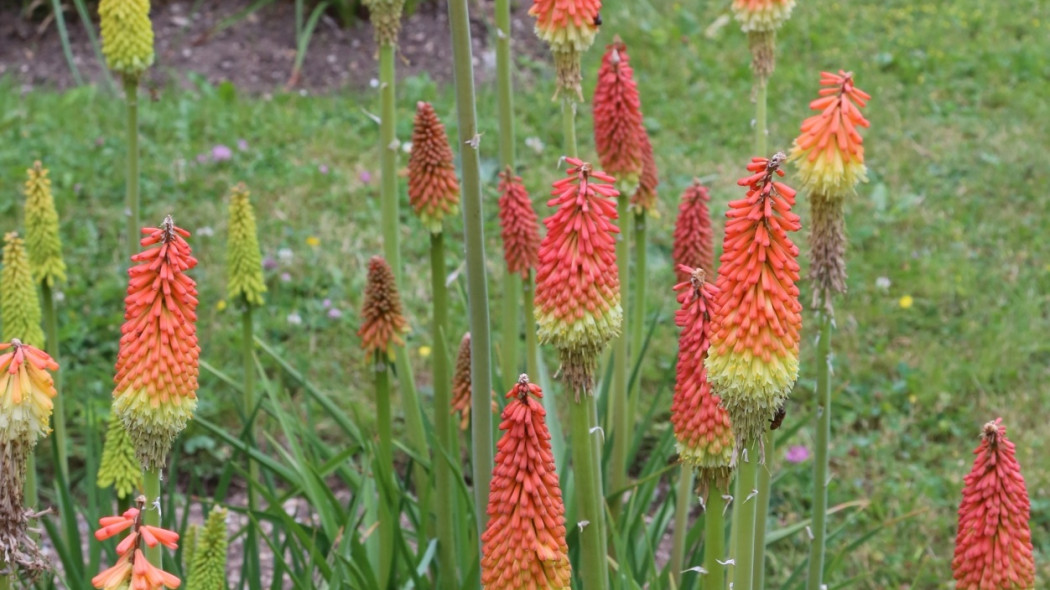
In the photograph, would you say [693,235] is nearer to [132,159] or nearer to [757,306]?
[757,306]

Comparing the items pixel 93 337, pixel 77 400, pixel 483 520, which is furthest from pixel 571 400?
pixel 93 337

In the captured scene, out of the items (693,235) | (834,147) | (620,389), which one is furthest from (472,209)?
(620,389)

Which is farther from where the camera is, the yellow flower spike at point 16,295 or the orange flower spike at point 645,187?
the orange flower spike at point 645,187

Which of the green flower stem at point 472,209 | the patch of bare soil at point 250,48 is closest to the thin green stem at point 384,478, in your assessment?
the green flower stem at point 472,209

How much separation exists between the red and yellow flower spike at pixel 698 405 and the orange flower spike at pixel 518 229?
1066 millimetres

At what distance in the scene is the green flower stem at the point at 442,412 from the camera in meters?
3.46

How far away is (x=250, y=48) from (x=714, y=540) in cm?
739

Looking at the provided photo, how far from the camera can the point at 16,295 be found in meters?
3.50

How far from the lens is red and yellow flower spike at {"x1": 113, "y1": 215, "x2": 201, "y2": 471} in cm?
223

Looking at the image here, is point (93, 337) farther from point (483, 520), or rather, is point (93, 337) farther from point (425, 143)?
point (483, 520)

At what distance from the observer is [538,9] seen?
11.0ft

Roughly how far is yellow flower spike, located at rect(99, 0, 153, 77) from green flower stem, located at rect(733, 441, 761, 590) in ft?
7.73

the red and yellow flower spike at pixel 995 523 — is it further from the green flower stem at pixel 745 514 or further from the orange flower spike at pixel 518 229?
the orange flower spike at pixel 518 229

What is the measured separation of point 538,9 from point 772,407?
147 centimetres
